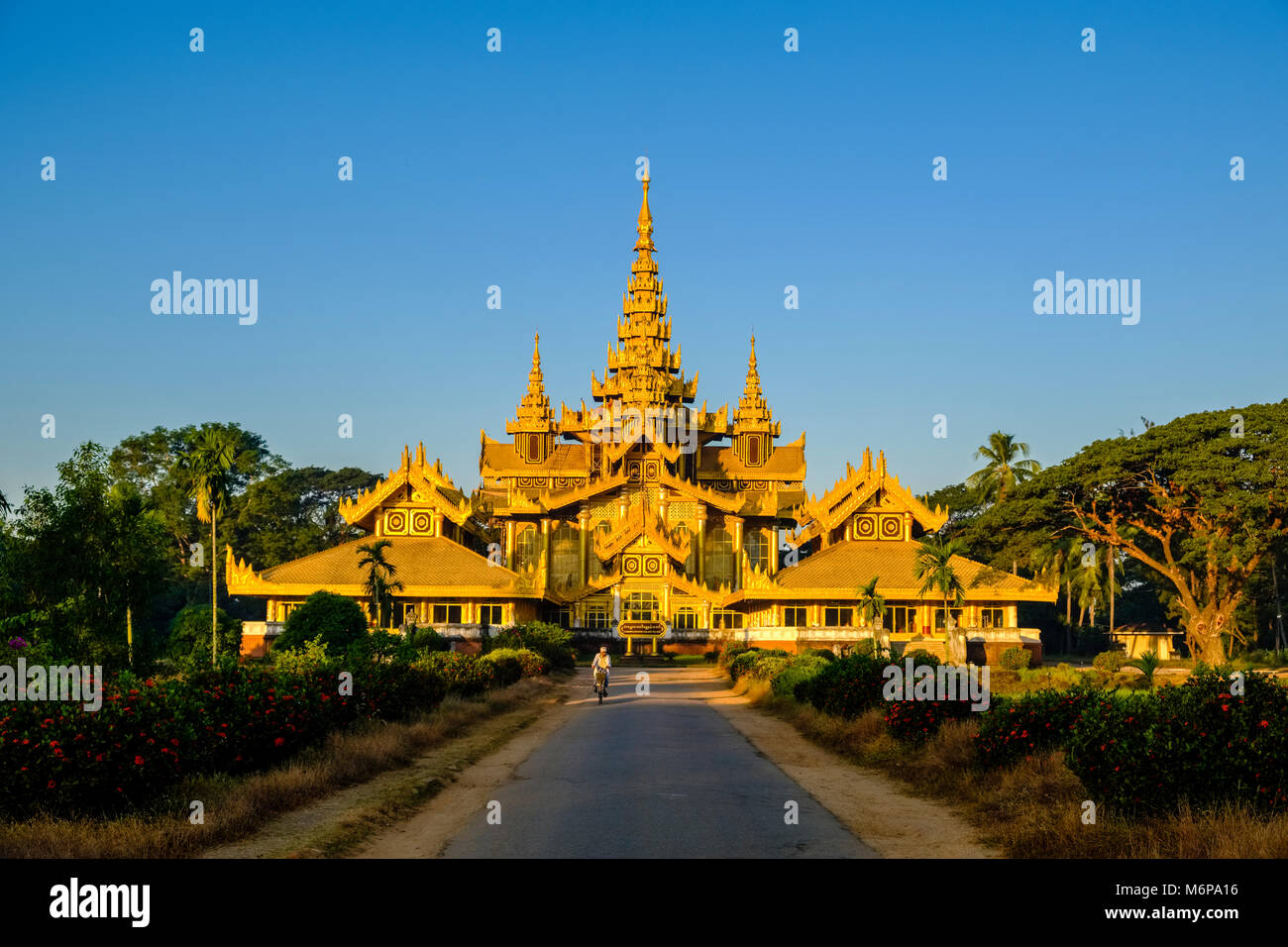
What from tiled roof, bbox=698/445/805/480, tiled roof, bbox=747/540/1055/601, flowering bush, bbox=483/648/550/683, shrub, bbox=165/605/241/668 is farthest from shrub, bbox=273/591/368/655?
tiled roof, bbox=698/445/805/480

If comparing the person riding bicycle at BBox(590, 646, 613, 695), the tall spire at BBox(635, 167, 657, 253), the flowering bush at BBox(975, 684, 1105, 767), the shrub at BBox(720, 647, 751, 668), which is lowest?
the shrub at BBox(720, 647, 751, 668)

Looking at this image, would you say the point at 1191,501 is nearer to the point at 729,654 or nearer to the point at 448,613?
the point at 729,654

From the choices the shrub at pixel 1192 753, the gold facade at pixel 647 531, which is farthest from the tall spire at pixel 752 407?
the shrub at pixel 1192 753

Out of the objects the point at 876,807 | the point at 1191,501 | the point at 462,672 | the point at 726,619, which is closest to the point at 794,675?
the point at 462,672

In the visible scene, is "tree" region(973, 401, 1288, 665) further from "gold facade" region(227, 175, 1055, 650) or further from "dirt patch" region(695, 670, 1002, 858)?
"dirt patch" region(695, 670, 1002, 858)

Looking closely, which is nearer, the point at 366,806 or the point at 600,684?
the point at 366,806

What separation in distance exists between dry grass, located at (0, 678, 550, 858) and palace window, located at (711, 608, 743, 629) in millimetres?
44741

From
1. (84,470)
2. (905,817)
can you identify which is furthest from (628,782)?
(84,470)

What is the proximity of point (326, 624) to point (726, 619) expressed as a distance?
120 ft

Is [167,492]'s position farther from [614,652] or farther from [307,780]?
[307,780]

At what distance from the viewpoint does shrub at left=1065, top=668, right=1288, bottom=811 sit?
1096 cm

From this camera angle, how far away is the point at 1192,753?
438 inches

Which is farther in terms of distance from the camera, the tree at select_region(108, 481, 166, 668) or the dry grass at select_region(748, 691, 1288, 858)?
the tree at select_region(108, 481, 166, 668)

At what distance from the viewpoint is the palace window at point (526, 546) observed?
2771 inches
